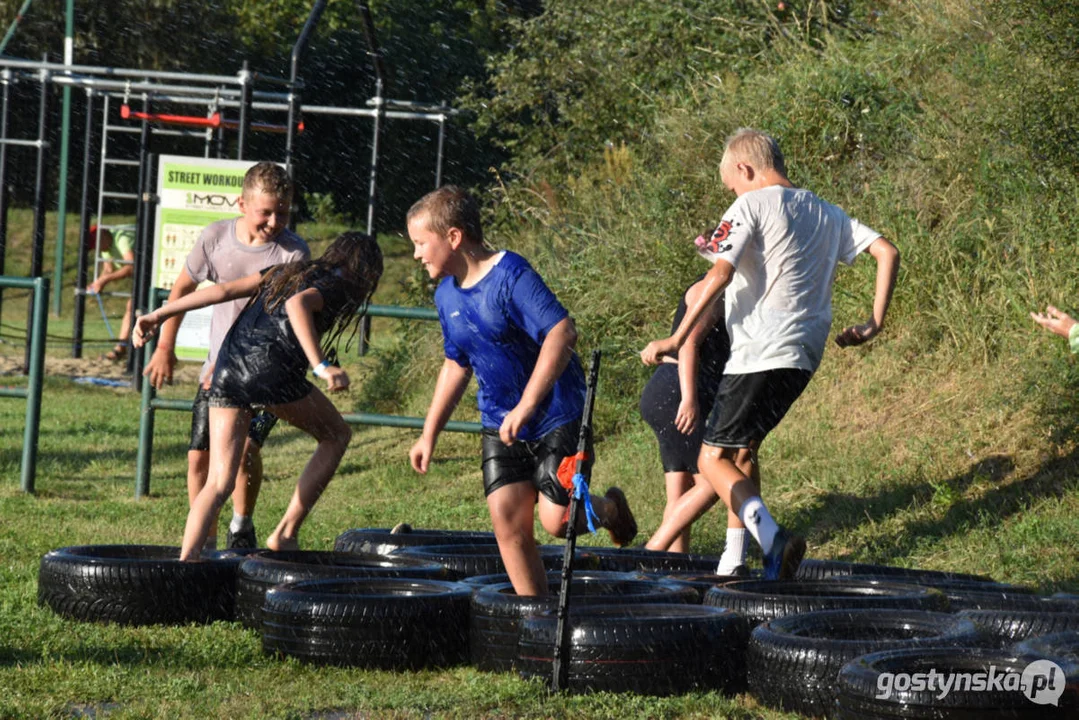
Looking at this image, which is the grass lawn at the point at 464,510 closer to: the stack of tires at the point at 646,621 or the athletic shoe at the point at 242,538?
the stack of tires at the point at 646,621

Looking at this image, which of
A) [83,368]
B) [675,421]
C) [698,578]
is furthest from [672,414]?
[83,368]

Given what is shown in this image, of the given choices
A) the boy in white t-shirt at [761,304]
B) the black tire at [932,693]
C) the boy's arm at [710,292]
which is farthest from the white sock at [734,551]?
the black tire at [932,693]

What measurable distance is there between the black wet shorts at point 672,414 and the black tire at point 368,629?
2.22 metres

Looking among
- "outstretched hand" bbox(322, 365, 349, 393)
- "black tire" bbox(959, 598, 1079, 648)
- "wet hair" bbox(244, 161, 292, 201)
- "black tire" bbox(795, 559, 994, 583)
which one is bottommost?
"black tire" bbox(795, 559, 994, 583)

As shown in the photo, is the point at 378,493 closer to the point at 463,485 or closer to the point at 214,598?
the point at 463,485

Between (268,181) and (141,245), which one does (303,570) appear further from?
(141,245)

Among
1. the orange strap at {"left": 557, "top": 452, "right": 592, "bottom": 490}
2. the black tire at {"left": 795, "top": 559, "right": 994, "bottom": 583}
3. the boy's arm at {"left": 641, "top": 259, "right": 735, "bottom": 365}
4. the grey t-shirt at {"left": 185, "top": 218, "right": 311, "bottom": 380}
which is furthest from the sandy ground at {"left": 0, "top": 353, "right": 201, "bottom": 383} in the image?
the orange strap at {"left": 557, "top": 452, "right": 592, "bottom": 490}

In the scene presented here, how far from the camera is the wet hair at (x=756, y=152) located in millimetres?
6164

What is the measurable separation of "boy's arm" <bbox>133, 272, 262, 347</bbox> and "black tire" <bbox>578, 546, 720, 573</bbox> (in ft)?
6.55

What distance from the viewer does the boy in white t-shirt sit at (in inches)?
231

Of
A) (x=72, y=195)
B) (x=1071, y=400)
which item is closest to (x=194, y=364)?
(x=1071, y=400)

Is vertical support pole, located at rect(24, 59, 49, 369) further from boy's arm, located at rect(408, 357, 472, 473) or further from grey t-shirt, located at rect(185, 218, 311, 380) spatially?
boy's arm, located at rect(408, 357, 472, 473)

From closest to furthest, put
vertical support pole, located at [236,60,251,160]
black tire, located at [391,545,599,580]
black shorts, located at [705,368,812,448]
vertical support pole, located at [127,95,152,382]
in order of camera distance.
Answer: black shorts, located at [705,368,812,448] → black tire, located at [391,545,599,580] → vertical support pole, located at [236,60,251,160] → vertical support pole, located at [127,95,152,382]

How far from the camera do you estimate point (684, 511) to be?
689 centimetres
